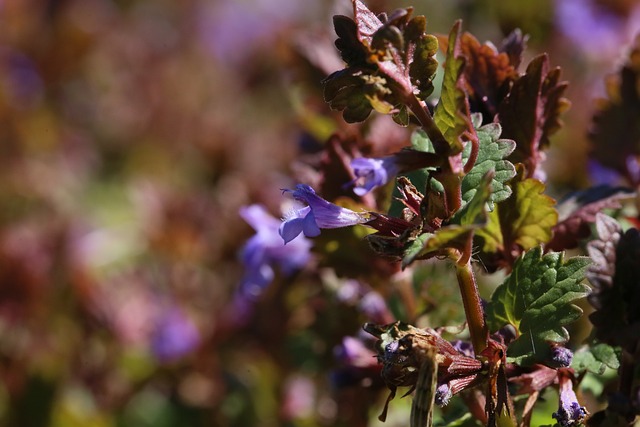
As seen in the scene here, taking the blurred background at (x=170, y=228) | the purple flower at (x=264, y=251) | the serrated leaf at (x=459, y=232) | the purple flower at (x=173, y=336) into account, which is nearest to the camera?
the serrated leaf at (x=459, y=232)

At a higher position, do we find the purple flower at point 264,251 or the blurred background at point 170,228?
the purple flower at point 264,251

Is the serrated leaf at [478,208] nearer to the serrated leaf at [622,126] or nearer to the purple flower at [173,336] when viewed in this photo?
the serrated leaf at [622,126]

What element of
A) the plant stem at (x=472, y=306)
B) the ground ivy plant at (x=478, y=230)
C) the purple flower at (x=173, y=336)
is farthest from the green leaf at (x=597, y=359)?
the purple flower at (x=173, y=336)

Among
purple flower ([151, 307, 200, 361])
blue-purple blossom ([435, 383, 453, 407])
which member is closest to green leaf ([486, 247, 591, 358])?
blue-purple blossom ([435, 383, 453, 407])

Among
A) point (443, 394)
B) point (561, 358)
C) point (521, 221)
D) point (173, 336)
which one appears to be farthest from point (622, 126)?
point (173, 336)

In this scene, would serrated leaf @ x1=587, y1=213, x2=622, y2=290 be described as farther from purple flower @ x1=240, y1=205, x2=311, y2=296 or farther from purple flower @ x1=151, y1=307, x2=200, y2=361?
purple flower @ x1=151, y1=307, x2=200, y2=361

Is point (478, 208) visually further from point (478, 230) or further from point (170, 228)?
point (170, 228)

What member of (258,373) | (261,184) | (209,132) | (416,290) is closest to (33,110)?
(209,132)
